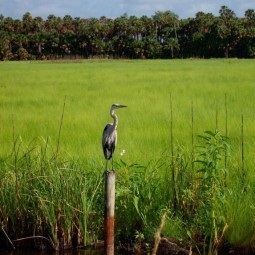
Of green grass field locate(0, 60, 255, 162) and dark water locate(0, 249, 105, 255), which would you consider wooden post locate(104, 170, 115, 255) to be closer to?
dark water locate(0, 249, 105, 255)

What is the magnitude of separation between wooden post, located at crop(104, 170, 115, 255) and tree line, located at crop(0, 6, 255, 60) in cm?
4814

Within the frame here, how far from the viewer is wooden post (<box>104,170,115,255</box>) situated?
3.81 m

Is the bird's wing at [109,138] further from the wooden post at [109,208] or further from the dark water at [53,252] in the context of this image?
the dark water at [53,252]

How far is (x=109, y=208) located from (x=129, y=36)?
5702 centimetres

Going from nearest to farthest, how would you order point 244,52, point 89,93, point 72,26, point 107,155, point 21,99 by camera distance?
point 107,155
point 21,99
point 89,93
point 244,52
point 72,26

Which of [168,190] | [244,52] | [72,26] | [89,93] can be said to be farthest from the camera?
[72,26]

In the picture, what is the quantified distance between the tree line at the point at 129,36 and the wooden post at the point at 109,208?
4814 cm

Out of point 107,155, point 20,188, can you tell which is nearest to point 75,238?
point 20,188

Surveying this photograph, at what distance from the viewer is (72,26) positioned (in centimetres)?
6262

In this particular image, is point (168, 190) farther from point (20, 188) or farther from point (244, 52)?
point (244, 52)

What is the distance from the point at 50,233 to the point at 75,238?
24 centimetres

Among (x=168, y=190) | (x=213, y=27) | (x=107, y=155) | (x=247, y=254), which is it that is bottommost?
(x=247, y=254)

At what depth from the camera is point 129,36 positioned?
6003 cm

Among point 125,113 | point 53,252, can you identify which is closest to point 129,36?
point 125,113
